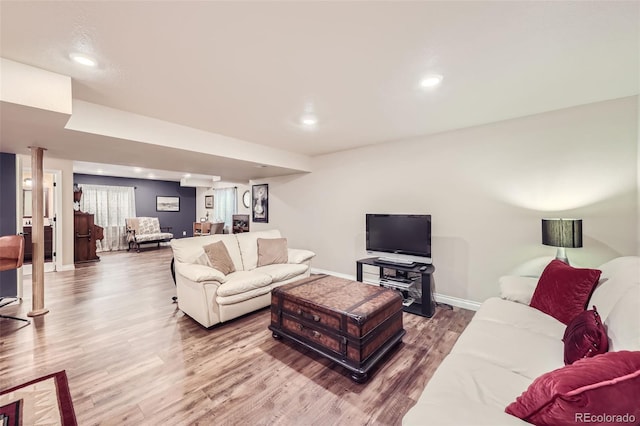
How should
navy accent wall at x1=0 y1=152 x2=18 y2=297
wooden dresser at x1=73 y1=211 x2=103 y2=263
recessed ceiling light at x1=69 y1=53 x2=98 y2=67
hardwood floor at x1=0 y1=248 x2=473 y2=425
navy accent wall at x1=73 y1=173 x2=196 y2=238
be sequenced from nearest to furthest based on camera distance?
hardwood floor at x1=0 y1=248 x2=473 y2=425 → recessed ceiling light at x1=69 y1=53 x2=98 y2=67 → navy accent wall at x1=0 y1=152 x2=18 y2=297 → wooden dresser at x1=73 y1=211 x2=103 y2=263 → navy accent wall at x1=73 y1=173 x2=196 y2=238

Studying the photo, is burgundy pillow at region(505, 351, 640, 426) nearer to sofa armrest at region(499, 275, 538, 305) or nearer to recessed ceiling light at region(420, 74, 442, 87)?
sofa armrest at region(499, 275, 538, 305)

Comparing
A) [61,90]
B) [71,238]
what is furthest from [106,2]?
[71,238]

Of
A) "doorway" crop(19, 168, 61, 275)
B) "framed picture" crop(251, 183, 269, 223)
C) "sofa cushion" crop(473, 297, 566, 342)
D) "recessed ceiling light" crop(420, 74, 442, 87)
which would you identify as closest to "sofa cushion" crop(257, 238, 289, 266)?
"framed picture" crop(251, 183, 269, 223)

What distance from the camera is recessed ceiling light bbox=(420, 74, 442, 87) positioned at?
6.73 feet

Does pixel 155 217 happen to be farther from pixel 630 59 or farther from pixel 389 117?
pixel 630 59

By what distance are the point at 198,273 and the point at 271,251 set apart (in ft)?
4.08

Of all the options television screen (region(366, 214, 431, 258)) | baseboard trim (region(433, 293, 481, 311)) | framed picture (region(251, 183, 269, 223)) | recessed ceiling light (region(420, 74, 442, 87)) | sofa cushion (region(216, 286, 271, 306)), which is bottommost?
baseboard trim (region(433, 293, 481, 311))

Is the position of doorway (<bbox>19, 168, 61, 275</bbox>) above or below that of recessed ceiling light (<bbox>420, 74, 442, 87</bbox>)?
below

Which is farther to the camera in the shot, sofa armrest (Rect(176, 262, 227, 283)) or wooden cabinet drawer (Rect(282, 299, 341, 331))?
sofa armrest (Rect(176, 262, 227, 283))

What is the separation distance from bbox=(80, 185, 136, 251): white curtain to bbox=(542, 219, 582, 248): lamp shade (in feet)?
33.2

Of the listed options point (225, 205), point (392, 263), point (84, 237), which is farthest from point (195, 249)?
point (225, 205)

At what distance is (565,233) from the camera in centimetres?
236

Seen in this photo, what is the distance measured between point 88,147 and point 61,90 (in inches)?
51.5

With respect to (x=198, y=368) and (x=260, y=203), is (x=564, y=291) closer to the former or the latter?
(x=198, y=368)
